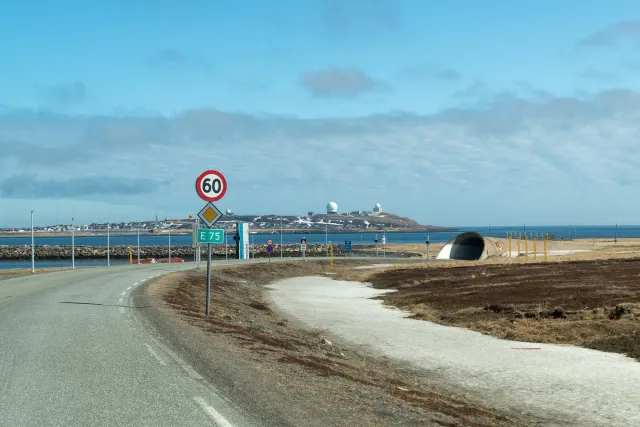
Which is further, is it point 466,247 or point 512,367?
point 466,247

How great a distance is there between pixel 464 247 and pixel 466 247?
1.38ft

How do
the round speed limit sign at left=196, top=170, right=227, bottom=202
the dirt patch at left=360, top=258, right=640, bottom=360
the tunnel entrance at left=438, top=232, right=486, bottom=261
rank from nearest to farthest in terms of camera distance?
the round speed limit sign at left=196, top=170, right=227, bottom=202 < the dirt patch at left=360, top=258, right=640, bottom=360 < the tunnel entrance at left=438, top=232, right=486, bottom=261

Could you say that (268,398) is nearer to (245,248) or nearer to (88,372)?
(88,372)

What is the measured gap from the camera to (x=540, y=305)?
2789cm

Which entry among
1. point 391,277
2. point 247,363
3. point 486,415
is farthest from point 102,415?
point 391,277

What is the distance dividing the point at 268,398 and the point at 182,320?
33.4ft

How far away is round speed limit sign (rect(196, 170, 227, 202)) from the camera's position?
18656 mm

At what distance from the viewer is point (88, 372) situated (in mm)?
10961

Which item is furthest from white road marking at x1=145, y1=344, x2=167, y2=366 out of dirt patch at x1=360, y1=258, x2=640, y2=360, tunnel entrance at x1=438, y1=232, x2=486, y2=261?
tunnel entrance at x1=438, y1=232, x2=486, y2=261

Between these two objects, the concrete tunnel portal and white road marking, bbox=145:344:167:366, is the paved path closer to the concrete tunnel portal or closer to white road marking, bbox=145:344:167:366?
white road marking, bbox=145:344:167:366

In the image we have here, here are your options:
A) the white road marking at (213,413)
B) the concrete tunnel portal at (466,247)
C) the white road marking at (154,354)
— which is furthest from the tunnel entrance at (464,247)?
the white road marking at (213,413)

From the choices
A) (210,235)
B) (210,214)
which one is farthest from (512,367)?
(210,214)

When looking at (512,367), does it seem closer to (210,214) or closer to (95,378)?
(210,214)

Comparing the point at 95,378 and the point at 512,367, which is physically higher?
the point at 95,378
